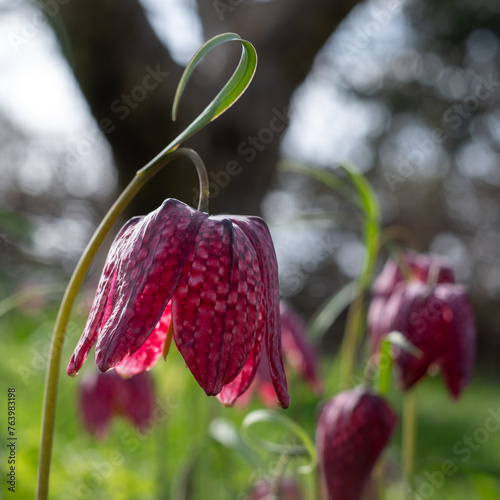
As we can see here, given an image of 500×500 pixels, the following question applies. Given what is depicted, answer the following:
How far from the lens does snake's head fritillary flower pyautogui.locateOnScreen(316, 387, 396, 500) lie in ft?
2.94

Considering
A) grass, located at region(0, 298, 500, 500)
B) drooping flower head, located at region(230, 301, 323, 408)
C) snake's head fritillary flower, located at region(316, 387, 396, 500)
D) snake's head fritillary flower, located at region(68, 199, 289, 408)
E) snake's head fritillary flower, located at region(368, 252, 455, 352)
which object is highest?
snake's head fritillary flower, located at region(68, 199, 289, 408)

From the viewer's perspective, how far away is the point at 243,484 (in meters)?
1.89

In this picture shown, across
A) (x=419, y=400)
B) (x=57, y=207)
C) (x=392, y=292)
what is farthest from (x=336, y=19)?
(x=57, y=207)

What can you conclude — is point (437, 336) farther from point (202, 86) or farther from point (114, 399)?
point (202, 86)

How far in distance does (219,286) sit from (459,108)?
295 inches

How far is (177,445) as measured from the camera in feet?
9.04

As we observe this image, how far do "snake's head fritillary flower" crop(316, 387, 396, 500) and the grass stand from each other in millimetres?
118

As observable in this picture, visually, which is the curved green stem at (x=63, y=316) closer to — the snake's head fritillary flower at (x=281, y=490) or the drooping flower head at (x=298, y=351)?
the snake's head fritillary flower at (x=281, y=490)
